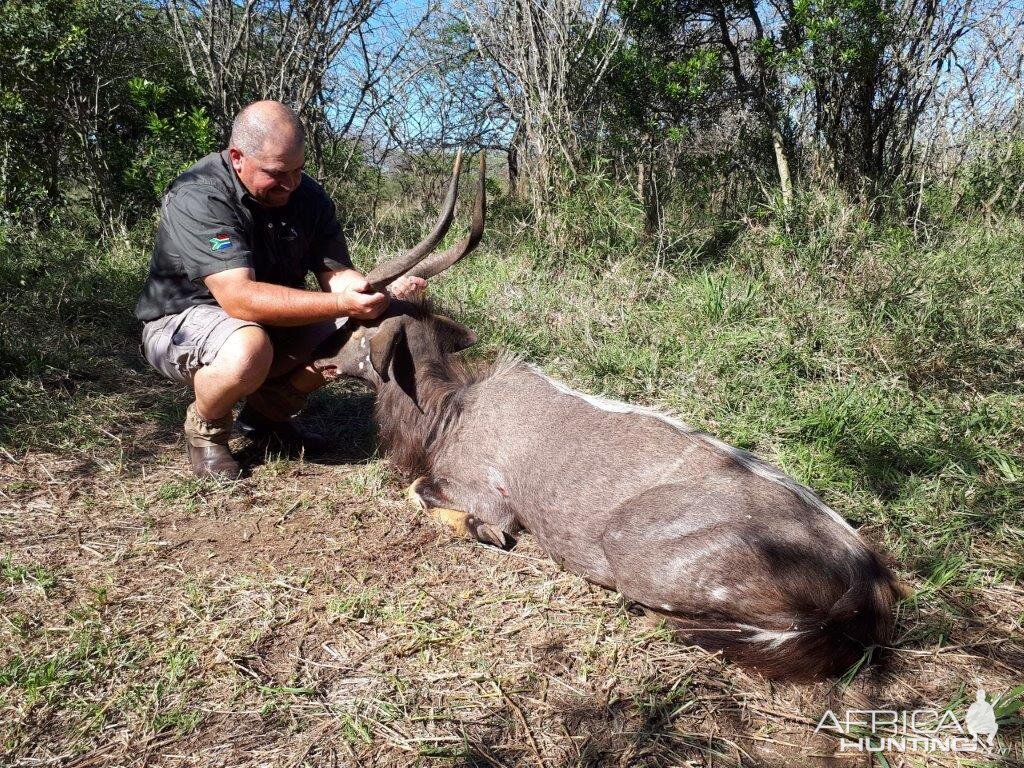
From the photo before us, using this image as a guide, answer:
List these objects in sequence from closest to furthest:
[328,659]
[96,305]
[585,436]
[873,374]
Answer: [328,659]
[585,436]
[873,374]
[96,305]

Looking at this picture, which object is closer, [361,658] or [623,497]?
[361,658]

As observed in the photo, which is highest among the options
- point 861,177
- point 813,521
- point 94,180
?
point 861,177

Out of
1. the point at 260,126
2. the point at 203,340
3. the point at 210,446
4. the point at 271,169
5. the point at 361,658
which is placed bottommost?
the point at 361,658

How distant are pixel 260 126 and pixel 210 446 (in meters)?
1.79

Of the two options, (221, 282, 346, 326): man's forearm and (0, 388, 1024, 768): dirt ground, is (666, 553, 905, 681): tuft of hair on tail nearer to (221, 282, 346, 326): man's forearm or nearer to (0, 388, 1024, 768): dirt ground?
(0, 388, 1024, 768): dirt ground

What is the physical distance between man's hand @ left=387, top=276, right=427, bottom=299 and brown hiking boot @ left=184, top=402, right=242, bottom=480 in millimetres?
1181

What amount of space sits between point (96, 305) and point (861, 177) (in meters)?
7.39

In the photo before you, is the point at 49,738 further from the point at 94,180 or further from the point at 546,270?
the point at 94,180

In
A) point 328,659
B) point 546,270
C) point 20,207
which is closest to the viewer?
point 328,659

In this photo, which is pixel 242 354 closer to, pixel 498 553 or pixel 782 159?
pixel 498 553

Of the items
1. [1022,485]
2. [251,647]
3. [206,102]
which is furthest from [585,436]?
[206,102]

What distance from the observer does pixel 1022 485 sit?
11.7ft

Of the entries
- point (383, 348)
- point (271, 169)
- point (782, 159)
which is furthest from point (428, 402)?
point (782, 159)

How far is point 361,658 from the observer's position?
2.73 meters
